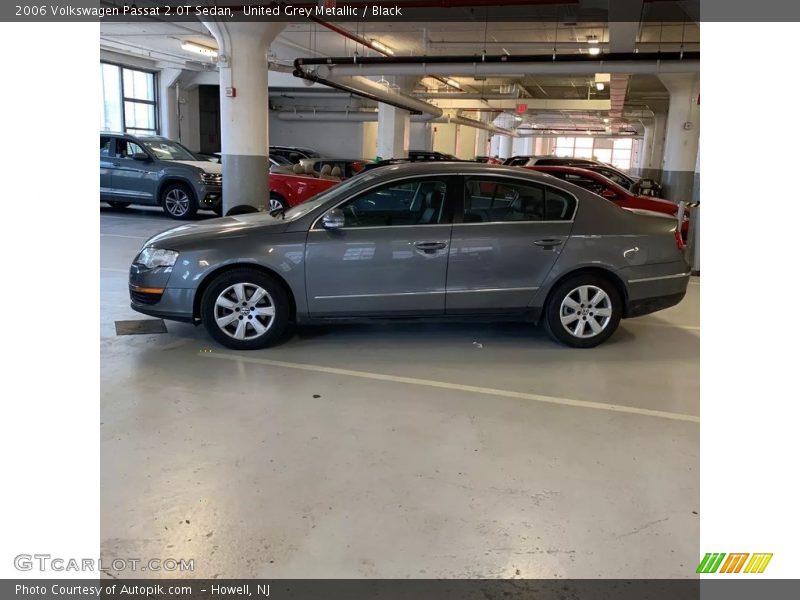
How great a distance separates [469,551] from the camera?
2.49 meters

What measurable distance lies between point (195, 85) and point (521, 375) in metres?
21.0

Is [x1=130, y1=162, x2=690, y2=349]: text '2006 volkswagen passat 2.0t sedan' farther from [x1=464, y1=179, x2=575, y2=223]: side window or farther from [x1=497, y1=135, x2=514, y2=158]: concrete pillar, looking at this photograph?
[x1=497, y1=135, x2=514, y2=158]: concrete pillar

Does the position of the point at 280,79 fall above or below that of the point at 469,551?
above

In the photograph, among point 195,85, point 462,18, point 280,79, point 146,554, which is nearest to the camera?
point 146,554

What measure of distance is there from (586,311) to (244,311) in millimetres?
2723

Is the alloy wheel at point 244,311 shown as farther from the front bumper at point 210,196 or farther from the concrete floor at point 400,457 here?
the front bumper at point 210,196

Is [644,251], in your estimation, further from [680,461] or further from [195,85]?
[195,85]

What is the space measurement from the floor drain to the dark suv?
7.02 meters

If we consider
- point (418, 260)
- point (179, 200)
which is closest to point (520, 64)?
point (179, 200)

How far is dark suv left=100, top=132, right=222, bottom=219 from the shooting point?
39.3 feet

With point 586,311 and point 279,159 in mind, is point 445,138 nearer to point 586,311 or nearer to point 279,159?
point 279,159

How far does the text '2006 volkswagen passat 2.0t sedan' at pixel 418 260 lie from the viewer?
464 centimetres

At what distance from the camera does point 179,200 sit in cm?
1233

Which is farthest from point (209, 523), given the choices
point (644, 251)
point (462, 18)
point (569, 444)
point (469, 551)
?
point (462, 18)
